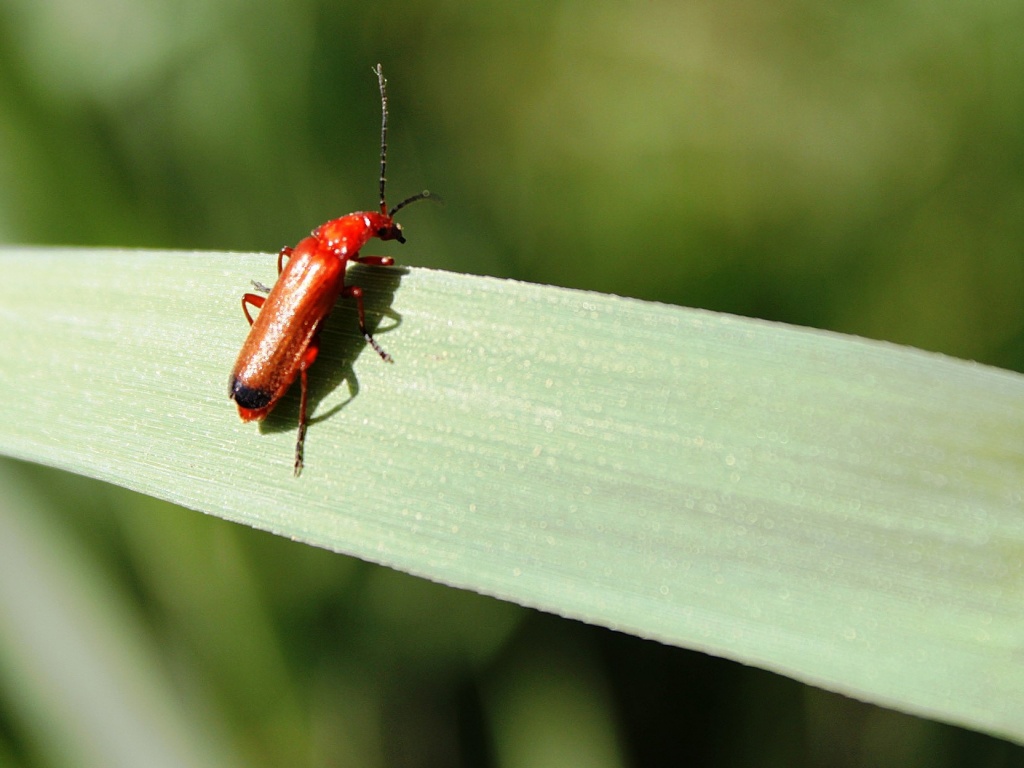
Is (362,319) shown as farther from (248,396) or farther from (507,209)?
(507,209)

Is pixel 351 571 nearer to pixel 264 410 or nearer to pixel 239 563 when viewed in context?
pixel 239 563

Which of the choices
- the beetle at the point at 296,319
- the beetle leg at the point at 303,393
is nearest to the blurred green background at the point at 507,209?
the beetle at the point at 296,319

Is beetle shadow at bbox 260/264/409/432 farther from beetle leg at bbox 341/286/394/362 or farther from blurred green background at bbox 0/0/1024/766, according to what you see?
blurred green background at bbox 0/0/1024/766

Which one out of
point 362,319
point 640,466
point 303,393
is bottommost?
point 303,393

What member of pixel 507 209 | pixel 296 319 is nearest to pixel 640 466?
pixel 296 319

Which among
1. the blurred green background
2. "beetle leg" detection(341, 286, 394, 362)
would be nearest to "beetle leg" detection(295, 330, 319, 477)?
"beetle leg" detection(341, 286, 394, 362)

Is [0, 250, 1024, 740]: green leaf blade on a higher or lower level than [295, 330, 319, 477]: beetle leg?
higher
